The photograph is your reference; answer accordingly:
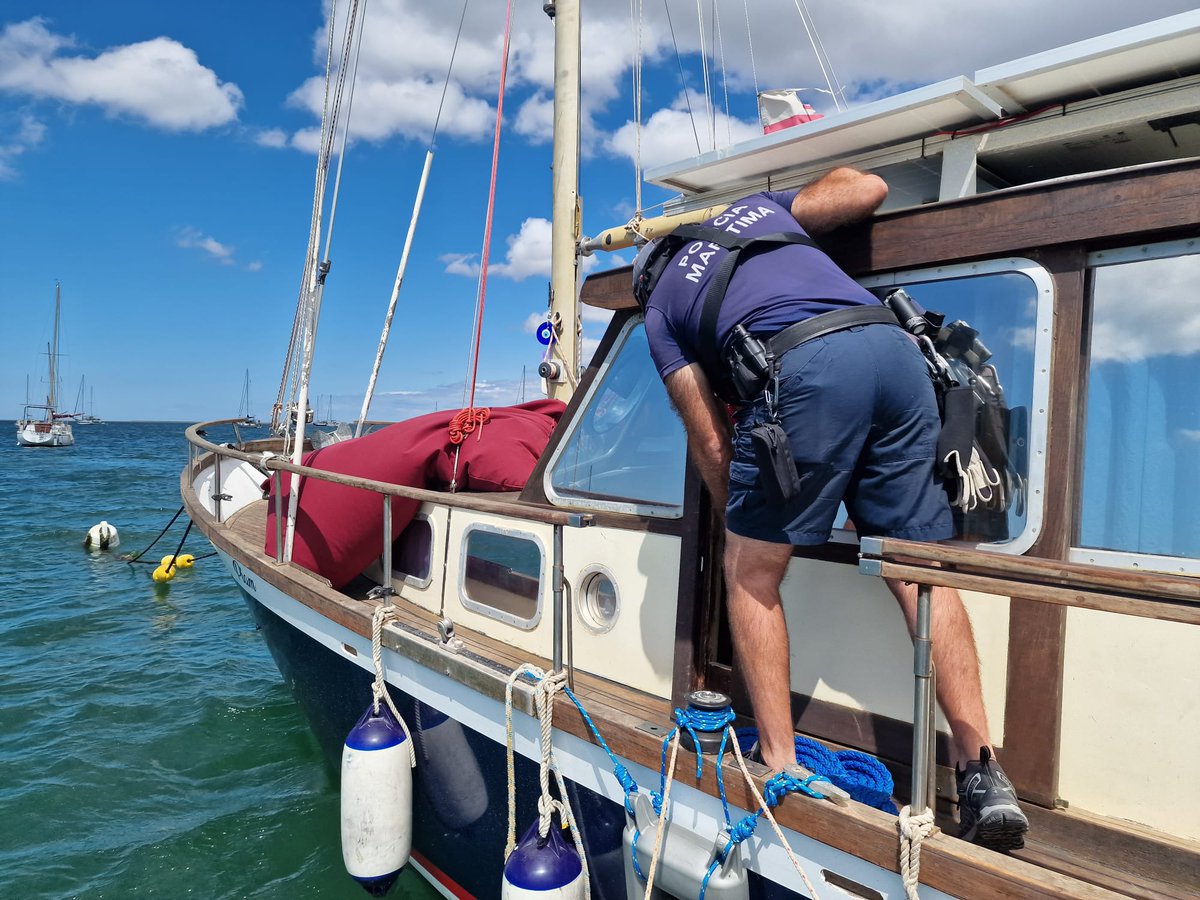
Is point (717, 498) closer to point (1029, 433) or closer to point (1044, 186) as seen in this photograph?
point (1029, 433)

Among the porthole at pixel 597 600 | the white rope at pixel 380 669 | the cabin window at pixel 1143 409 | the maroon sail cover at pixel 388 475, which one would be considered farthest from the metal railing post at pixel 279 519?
the cabin window at pixel 1143 409

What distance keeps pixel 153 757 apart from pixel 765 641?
5.08 meters

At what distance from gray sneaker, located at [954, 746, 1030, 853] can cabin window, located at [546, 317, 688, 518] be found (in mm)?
1320

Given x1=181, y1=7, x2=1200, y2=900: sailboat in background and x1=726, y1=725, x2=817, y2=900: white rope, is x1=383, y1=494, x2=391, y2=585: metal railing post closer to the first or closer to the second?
x1=181, y1=7, x2=1200, y2=900: sailboat in background

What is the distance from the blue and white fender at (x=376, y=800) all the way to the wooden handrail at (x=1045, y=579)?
2.34 metres

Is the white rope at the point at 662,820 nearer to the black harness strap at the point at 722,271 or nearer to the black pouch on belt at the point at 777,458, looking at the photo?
the black pouch on belt at the point at 777,458

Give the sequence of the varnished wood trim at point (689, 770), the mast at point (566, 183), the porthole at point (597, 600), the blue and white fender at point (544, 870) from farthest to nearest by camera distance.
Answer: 1. the mast at point (566, 183)
2. the porthole at point (597, 600)
3. the blue and white fender at point (544, 870)
4. the varnished wood trim at point (689, 770)

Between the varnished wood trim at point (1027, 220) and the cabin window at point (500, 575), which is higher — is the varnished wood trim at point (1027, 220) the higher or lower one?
the higher one

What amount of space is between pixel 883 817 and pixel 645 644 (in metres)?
1.16

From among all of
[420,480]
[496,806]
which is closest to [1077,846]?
[496,806]

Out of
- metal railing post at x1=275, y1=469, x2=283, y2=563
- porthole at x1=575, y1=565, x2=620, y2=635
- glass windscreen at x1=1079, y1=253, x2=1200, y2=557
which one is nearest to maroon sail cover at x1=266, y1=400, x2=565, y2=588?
metal railing post at x1=275, y1=469, x2=283, y2=563

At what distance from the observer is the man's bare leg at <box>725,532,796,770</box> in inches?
82.0

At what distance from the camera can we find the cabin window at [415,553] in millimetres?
4027

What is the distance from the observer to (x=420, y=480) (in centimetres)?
409
